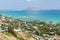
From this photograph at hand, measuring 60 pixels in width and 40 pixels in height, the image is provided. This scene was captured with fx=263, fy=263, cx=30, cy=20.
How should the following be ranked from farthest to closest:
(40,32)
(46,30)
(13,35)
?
1. (46,30)
2. (40,32)
3. (13,35)

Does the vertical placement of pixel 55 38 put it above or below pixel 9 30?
below

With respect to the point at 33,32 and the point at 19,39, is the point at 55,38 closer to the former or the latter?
the point at 33,32

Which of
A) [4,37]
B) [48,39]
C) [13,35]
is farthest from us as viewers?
[48,39]

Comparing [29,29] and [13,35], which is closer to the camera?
[13,35]

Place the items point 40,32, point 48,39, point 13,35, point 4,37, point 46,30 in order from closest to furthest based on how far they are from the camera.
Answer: point 4,37 < point 13,35 < point 48,39 < point 40,32 < point 46,30

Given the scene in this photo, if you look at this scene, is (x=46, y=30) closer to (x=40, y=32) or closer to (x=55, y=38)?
(x=40, y=32)

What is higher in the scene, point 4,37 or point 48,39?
point 4,37

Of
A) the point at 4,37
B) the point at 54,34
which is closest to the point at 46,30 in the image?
the point at 54,34

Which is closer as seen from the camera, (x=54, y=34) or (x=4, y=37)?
(x=4, y=37)

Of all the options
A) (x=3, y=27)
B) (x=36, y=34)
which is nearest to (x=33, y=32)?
(x=36, y=34)
